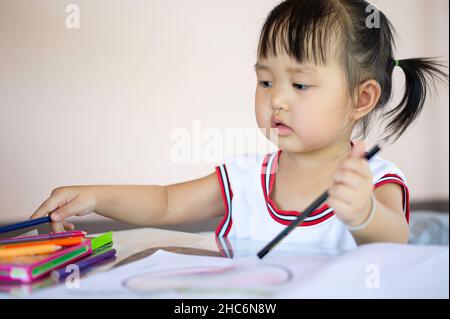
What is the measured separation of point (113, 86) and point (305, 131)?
1.06 metres

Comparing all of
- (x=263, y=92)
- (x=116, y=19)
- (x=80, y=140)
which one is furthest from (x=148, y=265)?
(x=116, y=19)

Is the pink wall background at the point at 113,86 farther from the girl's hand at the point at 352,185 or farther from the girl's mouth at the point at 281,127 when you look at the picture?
the girl's hand at the point at 352,185

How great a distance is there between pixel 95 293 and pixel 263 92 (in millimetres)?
403

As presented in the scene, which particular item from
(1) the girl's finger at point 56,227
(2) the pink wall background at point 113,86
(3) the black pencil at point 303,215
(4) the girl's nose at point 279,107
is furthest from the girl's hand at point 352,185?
(2) the pink wall background at point 113,86

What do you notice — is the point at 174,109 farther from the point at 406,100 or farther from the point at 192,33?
the point at 406,100

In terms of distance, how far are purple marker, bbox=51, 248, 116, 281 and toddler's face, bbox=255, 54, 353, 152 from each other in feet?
0.94

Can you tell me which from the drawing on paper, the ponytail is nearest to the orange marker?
the drawing on paper

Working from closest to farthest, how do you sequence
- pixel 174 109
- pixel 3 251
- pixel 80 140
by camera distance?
pixel 3 251, pixel 80 140, pixel 174 109

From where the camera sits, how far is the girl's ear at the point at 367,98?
2.67ft

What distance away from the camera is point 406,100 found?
877mm

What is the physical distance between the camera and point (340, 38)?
769 millimetres

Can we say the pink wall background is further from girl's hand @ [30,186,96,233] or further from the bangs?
the bangs

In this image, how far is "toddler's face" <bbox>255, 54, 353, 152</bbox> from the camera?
743mm

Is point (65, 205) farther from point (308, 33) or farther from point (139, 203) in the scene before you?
point (308, 33)
